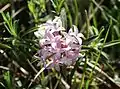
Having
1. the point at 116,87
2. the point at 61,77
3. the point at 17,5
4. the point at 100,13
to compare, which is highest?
the point at 17,5

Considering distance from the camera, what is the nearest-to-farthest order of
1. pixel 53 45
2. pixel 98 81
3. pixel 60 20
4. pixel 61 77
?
pixel 53 45
pixel 60 20
pixel 61 77
pixel 98 81

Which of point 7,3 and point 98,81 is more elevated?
point 7,3

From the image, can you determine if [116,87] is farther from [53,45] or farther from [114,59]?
[53,45]

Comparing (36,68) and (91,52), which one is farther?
(36,68)

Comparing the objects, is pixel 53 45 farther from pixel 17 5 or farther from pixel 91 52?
pixel 17 5

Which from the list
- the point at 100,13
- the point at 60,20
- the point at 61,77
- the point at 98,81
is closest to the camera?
the point at 60,20

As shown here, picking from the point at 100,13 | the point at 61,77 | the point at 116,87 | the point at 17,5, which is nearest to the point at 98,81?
the point at 116,87

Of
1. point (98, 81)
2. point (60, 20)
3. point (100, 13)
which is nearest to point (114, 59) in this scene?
point (98, 81)
